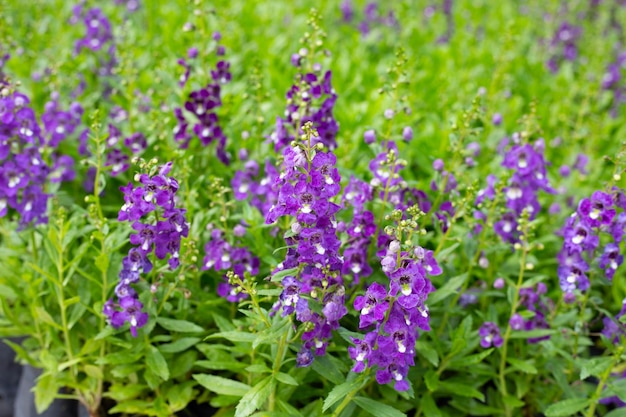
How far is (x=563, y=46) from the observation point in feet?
24.4

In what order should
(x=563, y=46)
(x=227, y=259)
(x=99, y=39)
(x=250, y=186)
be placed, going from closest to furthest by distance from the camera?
(x=227, y=259), (x=250, y=186), (x=99, y=39), (x=563, y=46)

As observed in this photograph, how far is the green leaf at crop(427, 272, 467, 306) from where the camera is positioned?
316 centimetres

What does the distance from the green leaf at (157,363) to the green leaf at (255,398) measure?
54 cm

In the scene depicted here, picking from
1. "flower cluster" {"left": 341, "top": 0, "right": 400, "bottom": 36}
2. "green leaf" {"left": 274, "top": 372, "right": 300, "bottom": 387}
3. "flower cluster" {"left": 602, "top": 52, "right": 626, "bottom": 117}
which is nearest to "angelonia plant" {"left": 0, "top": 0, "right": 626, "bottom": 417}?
"green leaf" {"left": 274, "top": 372, "right": 300, "bottom": 387}

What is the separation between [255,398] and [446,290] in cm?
105

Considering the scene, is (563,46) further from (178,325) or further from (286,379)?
(286,379)

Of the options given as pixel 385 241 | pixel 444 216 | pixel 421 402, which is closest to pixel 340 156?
pixel 444 216

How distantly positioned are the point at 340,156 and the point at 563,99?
262 cm

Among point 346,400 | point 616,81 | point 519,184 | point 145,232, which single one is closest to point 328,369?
point 346,400

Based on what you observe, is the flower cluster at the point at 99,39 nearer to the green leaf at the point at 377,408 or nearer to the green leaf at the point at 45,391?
the green leaf at the point at 45,391

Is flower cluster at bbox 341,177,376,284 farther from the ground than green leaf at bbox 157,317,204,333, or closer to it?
farther from the ground

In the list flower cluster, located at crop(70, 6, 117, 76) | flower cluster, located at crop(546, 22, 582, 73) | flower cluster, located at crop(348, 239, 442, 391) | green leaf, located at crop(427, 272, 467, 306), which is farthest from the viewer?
flower cluster, located at crop(546, 22, 582, 73)

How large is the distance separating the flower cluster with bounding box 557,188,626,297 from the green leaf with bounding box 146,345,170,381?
5.91ft

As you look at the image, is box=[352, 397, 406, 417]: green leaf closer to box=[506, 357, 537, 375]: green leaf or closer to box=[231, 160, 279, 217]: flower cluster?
box=[506, 357, 537, 375]: green leaf
